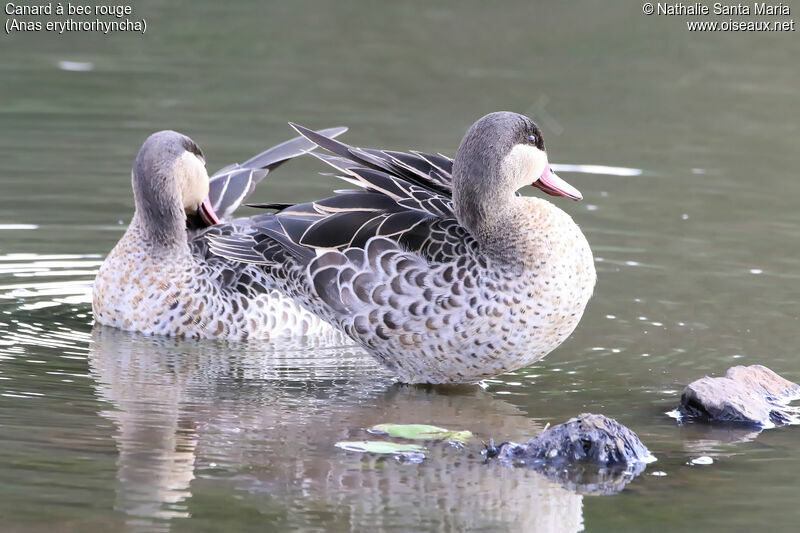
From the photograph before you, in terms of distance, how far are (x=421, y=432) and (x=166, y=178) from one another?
2.99 m

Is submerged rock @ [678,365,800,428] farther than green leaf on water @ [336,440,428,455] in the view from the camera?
Yes

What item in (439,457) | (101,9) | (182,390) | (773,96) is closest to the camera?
(439,457)

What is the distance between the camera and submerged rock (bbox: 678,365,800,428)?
23.0 feet

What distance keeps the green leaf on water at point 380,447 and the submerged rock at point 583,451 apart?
361mm

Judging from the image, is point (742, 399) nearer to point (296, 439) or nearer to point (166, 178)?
point (296, 439)

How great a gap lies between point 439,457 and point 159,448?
4.36 feet

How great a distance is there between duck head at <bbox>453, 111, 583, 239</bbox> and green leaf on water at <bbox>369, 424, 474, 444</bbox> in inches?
45.8

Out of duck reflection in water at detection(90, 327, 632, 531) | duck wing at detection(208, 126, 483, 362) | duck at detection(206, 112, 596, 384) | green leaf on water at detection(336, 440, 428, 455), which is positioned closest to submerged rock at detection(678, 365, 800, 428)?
duck at detection(206, 112, 596, 384)

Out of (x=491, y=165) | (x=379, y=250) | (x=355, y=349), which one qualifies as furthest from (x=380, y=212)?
(x=355, y=349)

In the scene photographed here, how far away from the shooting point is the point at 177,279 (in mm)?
8828

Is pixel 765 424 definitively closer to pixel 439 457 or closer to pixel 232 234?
pixel 439 457

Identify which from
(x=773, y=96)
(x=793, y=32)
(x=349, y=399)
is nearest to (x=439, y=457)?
(x=349, y=399)

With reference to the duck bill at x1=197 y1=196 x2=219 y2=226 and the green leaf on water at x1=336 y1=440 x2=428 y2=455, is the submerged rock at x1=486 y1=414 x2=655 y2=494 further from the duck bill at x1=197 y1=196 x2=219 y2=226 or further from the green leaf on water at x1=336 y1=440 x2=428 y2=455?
the duck bill at x1=197 y1=196 x2=219 y2=226

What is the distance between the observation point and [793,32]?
730 inches
